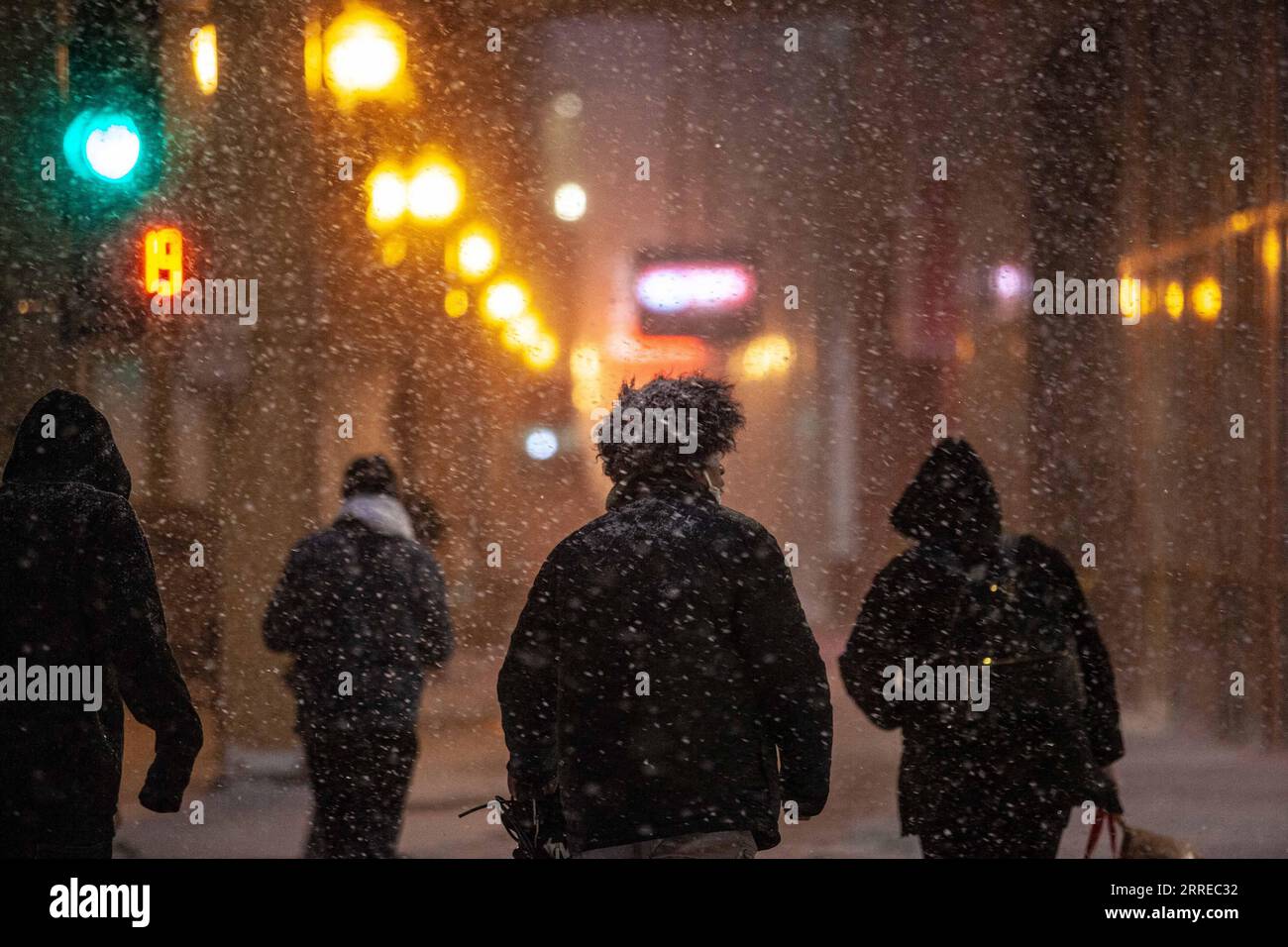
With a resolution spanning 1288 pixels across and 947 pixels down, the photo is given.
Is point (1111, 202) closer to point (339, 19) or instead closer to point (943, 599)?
point (943, 599)

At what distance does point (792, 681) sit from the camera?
3.20 metres

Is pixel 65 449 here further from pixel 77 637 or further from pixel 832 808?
pixel 832 808

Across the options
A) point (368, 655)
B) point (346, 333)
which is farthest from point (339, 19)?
point (368, 655)

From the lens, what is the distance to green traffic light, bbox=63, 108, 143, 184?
478 centimetres

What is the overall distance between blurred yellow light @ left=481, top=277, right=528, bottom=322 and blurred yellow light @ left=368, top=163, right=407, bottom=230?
1.71 feet

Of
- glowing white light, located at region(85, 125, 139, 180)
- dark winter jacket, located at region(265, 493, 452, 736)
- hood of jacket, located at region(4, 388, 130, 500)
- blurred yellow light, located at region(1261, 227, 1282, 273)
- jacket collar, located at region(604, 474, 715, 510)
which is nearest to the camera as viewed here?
jacket collar, located at region(604, 474, 715, 510)

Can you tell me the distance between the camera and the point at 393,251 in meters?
5.66

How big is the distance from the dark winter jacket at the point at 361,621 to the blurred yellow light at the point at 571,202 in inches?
66.4

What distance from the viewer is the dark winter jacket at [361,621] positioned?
14.9 feet
